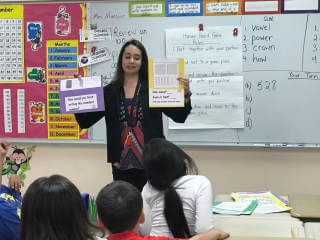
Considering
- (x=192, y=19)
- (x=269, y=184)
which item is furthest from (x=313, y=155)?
(x=192, y=19)

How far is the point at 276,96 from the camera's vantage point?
325 cm

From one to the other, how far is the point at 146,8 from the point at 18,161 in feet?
5.90

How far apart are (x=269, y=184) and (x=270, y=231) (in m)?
1.53

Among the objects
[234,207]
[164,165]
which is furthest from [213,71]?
[164,165]

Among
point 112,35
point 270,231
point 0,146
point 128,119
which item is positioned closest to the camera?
point 0,146

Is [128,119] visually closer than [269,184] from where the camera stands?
Yes

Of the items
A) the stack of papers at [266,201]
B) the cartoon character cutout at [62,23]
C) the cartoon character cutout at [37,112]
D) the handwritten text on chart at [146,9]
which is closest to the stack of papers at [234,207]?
the stack of papers at [266,201]

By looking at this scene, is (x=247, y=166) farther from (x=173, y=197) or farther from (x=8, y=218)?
(x=8, y=218)

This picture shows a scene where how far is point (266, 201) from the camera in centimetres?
244

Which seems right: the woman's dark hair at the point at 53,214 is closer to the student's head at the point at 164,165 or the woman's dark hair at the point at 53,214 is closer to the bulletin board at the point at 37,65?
the student's head at the point at 164,165

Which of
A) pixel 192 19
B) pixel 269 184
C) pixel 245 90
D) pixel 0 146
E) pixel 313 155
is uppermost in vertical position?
pixel 192 19

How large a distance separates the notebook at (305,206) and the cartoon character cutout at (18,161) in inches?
92.0

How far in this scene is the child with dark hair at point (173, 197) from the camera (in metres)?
1.71

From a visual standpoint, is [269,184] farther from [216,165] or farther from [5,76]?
[5,76]
